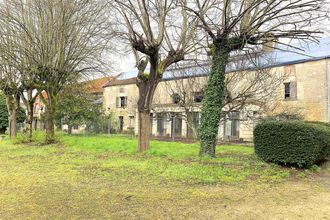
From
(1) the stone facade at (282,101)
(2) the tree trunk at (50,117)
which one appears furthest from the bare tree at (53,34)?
(1) the stone facade at (282,101)

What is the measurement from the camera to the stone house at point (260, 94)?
787 inches

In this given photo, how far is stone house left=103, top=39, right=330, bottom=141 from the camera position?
1998 cm

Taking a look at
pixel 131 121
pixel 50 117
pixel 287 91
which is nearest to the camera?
→ pixel 50 117

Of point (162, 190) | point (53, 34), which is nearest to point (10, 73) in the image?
point (53, 34)

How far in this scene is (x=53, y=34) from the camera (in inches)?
696

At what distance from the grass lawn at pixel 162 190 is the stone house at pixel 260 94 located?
8.72 metres

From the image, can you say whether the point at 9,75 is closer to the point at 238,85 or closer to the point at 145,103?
the point at 145,103

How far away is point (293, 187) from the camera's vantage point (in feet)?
24.2

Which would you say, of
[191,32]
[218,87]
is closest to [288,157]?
[218,87]

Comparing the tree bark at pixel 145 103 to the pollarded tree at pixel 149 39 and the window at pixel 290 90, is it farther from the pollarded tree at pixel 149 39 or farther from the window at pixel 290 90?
the window at pixel 290 90

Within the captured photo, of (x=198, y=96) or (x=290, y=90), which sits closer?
(x=198, y=96)

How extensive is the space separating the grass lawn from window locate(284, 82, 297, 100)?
61.9ft

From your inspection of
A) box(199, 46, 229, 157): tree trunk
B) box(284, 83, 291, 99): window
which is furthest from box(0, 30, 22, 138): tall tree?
box(284, 83, 291, 99): window

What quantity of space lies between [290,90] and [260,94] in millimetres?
9532
